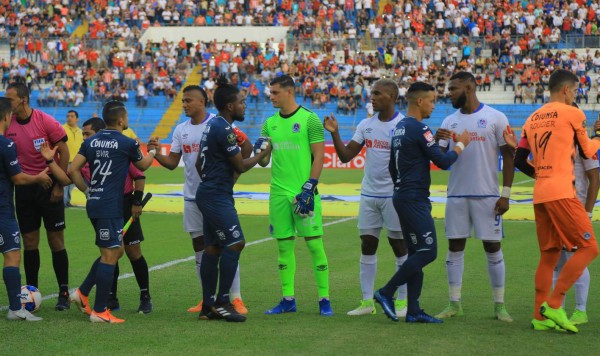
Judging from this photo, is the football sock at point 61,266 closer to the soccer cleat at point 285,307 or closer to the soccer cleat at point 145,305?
the soccer cleat at point 145,305

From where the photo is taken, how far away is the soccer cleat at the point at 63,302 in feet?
32.7

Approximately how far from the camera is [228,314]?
9133 mm

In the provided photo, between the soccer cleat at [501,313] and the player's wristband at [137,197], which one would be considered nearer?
the soccer cleat at [501,313]

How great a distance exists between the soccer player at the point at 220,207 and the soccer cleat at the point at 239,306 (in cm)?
36

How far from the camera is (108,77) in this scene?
46156 millimetres

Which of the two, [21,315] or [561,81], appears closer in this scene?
[561,81]

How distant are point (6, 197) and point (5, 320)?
47.3 inches

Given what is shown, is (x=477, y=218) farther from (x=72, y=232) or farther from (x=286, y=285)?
(x=72, y=232)

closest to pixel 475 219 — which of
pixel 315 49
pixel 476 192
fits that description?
pixel 476 192

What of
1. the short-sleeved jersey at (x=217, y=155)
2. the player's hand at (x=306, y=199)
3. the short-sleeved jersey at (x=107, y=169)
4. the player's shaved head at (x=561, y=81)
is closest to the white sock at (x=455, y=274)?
the player's hand at (x=306, y=199)

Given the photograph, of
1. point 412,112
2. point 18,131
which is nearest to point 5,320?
point 18,131

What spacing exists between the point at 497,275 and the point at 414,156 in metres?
1.51

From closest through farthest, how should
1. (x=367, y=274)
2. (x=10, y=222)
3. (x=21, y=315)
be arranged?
(x=21, y=315) → (x=10, y=222) → (x=367, y=274)

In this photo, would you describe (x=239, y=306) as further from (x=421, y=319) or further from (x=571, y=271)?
(x=571, y=271)
